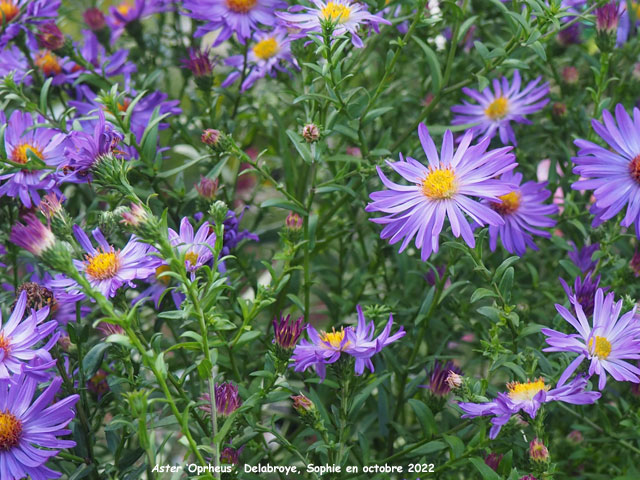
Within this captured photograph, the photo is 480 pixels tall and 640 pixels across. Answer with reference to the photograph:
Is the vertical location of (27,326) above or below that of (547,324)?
below

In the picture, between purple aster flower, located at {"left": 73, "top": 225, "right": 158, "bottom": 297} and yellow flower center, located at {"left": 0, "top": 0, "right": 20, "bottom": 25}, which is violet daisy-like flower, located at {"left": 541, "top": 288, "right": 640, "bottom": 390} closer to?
purple aster flower, located at {"left": 73, "top": 225, "right": 158, "bottom": 297}

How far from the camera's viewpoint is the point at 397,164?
856mm

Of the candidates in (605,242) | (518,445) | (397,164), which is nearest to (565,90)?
(605,242)

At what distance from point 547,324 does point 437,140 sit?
30cm

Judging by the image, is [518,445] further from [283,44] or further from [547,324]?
[283,44]

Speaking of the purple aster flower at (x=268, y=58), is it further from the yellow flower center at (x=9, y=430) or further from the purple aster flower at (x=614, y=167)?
the yellow flower center at (x=9, y=430)

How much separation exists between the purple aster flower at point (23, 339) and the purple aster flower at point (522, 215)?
55cm

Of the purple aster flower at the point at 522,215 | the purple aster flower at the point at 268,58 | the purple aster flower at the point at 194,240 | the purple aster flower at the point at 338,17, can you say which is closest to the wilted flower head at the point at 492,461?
the purple aster flower at the point at 522,215

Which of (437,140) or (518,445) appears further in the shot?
(437,140)

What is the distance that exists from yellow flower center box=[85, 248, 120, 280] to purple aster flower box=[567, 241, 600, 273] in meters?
0.59

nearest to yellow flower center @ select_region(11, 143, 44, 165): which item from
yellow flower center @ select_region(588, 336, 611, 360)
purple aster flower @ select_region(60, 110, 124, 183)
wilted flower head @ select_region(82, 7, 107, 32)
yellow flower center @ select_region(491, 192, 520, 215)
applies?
purple aster flower @ select_region(60, 110, 124, 183)

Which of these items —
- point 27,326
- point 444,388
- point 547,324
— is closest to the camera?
point 27,326

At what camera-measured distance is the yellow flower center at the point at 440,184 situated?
2.77ft

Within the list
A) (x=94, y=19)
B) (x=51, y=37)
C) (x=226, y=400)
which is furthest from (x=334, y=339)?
(x=94, y=19)
